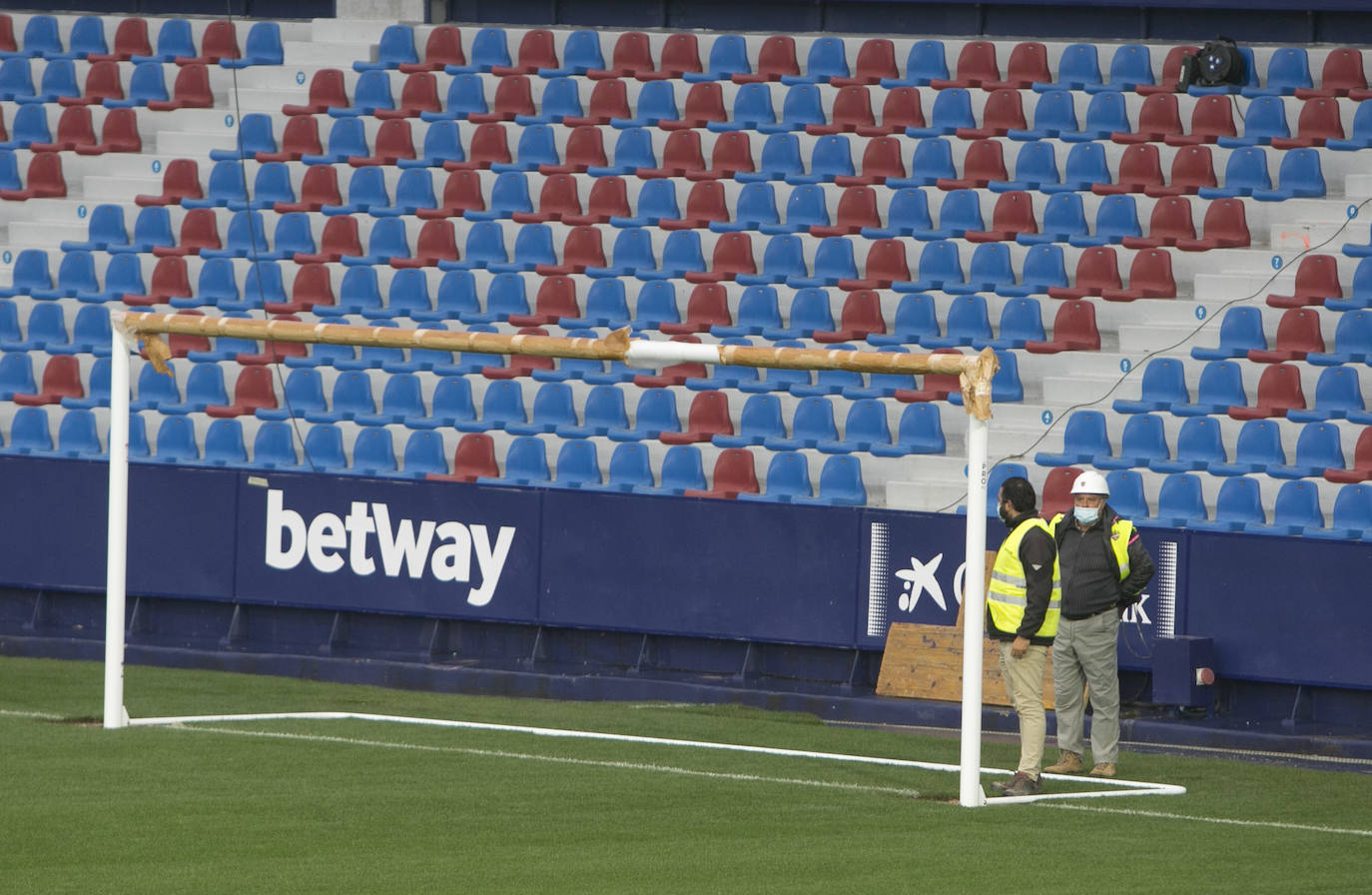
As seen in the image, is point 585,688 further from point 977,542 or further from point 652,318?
point 977,542

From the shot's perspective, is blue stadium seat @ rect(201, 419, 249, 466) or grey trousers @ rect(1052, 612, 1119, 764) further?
blue stadium seat @ rect(201, 419, 249, 466)

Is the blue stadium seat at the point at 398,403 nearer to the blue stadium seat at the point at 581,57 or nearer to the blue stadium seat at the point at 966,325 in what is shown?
the blue stadium seat at the point at 581,57

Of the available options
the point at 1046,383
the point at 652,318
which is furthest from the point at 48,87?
the point at 1046,383

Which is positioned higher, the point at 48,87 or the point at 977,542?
the point at 48,87

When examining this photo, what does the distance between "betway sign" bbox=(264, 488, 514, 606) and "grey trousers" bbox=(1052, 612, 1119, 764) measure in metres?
5.91

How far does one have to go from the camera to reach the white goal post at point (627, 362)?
1177 cm

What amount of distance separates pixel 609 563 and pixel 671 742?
145 inches

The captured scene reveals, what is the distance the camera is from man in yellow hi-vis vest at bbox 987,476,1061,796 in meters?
12.6

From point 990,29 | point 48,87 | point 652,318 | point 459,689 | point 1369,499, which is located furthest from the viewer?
point 48,87

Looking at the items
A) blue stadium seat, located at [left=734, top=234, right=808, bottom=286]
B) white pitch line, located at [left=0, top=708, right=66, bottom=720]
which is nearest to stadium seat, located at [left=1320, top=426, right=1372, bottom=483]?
blue stadium seat, located at [left=734, top=234, right=808, bottom=286]

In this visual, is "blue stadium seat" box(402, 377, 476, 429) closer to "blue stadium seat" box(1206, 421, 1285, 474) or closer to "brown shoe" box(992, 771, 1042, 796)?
"blue stadium seat" box(1206, 421, 1285, 474)

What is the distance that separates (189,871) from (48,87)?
1697 centimetres

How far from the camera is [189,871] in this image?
954 cm

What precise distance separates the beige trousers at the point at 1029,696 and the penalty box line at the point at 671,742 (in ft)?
0.73
